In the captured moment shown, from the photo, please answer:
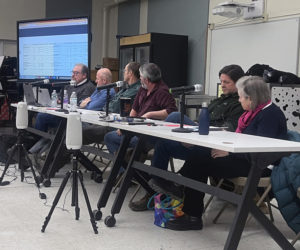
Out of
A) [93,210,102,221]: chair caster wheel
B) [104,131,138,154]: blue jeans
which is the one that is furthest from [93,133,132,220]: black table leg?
[104,131,138,154]: blue jeans

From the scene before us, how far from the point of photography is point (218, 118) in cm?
309

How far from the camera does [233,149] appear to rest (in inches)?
70.6

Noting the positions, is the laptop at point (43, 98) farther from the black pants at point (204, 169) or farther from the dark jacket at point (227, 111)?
the black pants at point (204, 169)

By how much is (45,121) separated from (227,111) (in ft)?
7.46

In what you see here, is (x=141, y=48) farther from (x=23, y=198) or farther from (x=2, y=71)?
(x=23, y=198)

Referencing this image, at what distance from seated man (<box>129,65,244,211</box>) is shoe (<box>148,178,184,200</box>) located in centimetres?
24

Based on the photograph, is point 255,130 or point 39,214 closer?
point 255,130

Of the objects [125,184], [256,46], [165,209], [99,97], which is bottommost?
[165,209]

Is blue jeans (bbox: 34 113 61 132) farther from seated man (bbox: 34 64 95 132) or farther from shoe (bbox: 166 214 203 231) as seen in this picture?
shoe (bbox: 166 214 203 231)

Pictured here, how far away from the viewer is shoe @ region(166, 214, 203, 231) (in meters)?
2.67

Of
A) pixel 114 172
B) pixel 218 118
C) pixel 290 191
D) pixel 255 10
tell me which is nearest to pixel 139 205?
pixel 114 172

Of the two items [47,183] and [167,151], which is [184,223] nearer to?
[167,151]

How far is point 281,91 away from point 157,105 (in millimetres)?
1453

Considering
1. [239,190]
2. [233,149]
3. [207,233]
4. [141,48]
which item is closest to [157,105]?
[239,190]
